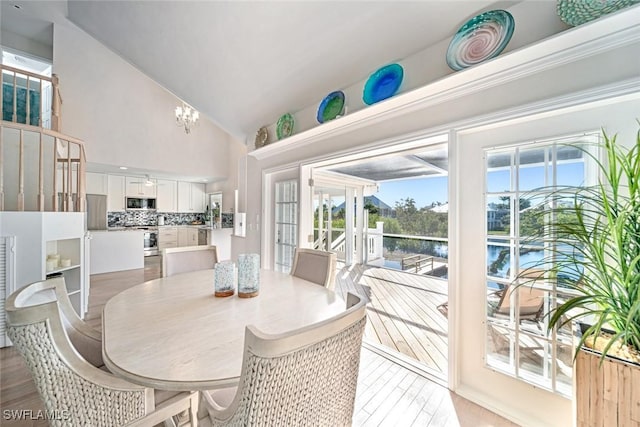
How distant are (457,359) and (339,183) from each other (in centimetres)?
439

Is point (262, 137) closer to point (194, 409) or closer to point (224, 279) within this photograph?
point (224, 279)

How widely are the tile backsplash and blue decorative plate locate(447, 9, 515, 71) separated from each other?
25.8 ft

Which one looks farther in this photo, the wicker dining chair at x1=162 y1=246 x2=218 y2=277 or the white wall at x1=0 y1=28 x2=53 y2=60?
the white wall at x1=0 y1=28 x2=53 y2=60

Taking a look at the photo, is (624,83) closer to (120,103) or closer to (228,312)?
(228,312)

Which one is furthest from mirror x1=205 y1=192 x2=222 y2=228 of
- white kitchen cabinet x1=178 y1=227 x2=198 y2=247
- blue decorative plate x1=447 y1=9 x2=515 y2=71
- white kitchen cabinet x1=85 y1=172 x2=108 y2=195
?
blue decorative plate x1=447 y1=9 x2=515 y2=71

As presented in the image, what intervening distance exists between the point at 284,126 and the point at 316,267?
1893 millimetres

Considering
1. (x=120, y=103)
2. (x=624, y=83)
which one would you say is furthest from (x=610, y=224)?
(x=120, y=103)

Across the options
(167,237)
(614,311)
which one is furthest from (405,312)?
(167,237)

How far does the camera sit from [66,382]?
794 mm

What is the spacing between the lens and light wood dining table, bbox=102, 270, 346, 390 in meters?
0.77

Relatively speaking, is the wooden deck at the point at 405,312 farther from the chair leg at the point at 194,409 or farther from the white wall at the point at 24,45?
the white wall at the point at 24,45

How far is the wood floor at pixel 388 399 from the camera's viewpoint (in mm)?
1479

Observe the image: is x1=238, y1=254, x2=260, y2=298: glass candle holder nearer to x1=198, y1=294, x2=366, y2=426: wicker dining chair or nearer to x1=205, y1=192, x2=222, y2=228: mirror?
x1=198, y1=294, x2=366, y2=426: wicker dining chair

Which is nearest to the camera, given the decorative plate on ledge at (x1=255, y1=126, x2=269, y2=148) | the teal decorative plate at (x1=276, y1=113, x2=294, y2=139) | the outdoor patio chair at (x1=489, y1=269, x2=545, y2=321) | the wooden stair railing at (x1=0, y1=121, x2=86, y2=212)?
the outdoor patio chair at (x1=489, y1=269, x2=545, y2=321)
